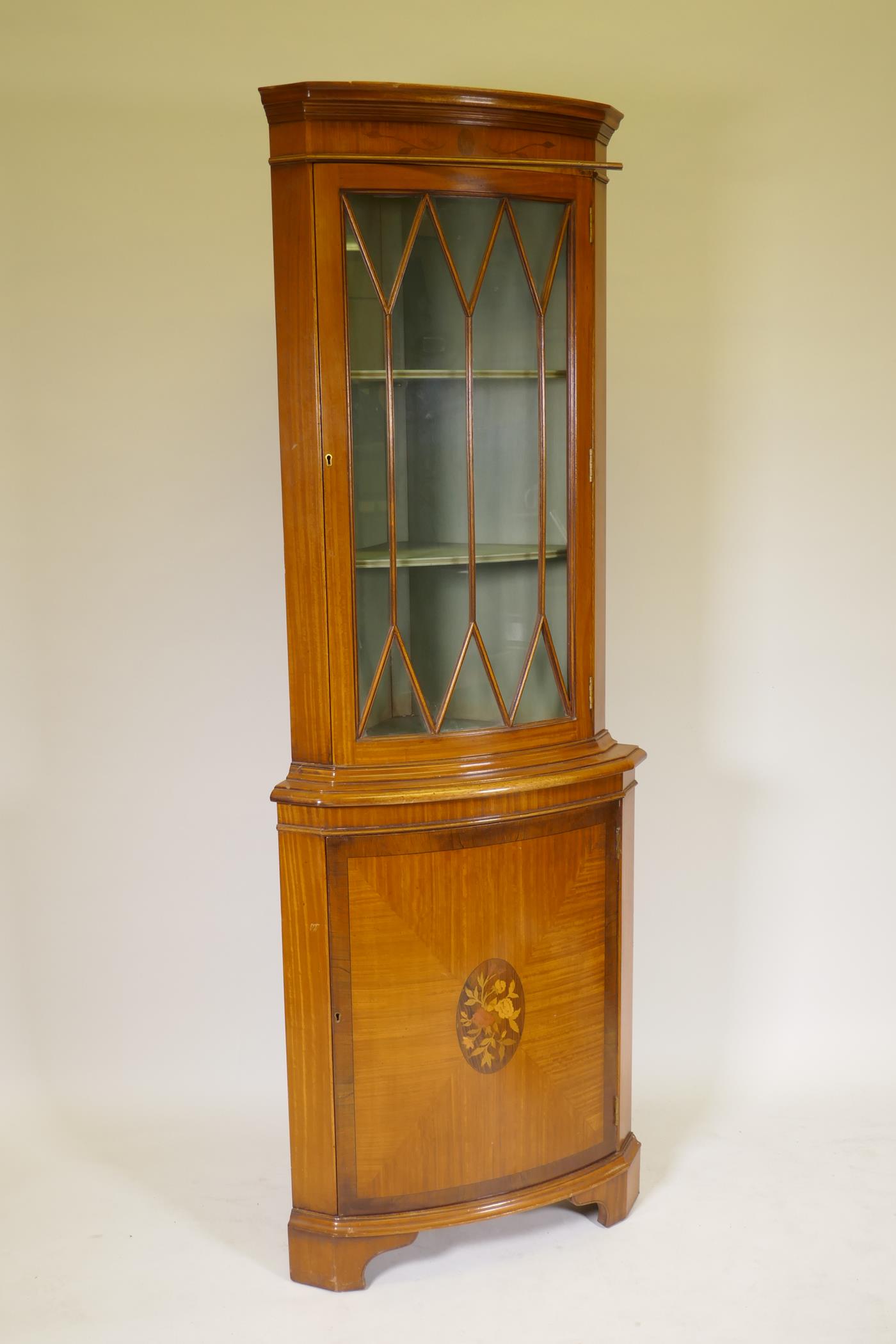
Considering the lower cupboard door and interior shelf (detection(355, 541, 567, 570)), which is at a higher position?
interior shelf (detection(355, 541, 567, 570))

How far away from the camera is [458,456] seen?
2201 millimetres

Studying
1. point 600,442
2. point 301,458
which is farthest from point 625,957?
point 301,458

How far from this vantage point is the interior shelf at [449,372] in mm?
2119

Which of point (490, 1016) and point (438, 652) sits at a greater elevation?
point (438, 652)

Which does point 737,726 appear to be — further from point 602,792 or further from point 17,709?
point 17,709

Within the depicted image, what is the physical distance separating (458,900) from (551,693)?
39 cm

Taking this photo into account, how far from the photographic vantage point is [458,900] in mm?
2234

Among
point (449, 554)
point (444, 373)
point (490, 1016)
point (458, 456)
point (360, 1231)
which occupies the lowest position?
point (360, 1231)

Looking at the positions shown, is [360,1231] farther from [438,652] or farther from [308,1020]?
[438,652]

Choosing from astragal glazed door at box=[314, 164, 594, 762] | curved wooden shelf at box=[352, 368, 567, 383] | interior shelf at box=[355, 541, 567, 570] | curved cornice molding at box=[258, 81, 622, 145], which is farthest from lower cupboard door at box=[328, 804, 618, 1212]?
curved cornice molding at box=[258, 81, 622, 145]

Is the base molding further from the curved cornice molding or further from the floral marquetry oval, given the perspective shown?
the curved cornice molding

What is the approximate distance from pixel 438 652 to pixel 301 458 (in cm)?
39

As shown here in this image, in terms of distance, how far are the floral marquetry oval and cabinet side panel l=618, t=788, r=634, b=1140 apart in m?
0.24

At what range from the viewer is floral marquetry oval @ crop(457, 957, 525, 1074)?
2268 millimetres
